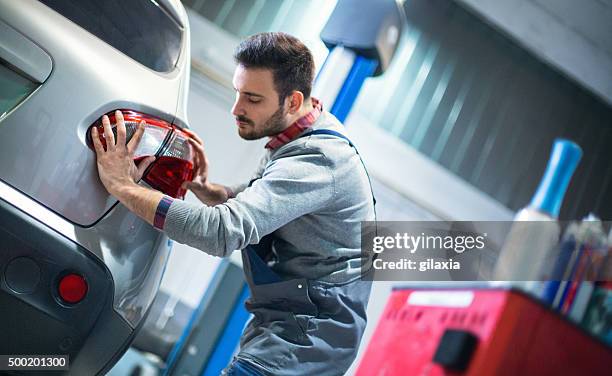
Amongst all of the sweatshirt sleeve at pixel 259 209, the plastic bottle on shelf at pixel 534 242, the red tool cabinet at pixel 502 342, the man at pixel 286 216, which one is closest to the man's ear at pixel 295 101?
the man at pixel 286 216

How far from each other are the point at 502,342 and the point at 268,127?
3.72 feet

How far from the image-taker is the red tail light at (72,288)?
1643mm

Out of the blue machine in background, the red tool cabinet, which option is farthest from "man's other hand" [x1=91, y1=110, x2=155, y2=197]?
the blue machine in background

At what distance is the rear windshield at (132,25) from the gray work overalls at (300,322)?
53cm

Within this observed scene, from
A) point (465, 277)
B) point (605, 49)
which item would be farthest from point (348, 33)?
point (605, 49)

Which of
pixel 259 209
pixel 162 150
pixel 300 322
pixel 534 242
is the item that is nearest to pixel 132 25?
pixel 162 150

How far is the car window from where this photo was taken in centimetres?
157

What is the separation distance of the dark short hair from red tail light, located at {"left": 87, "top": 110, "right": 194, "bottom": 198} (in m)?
0.33

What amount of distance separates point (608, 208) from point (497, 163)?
1.46m

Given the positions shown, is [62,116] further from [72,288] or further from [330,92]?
[330,92]

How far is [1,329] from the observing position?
1.59 metres

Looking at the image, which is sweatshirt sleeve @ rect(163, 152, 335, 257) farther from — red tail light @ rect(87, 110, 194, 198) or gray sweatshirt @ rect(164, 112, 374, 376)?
red tail light @ rect(87, 110, 194, 198)

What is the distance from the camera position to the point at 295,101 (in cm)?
204

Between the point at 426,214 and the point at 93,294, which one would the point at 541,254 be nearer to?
the point at 93,294
